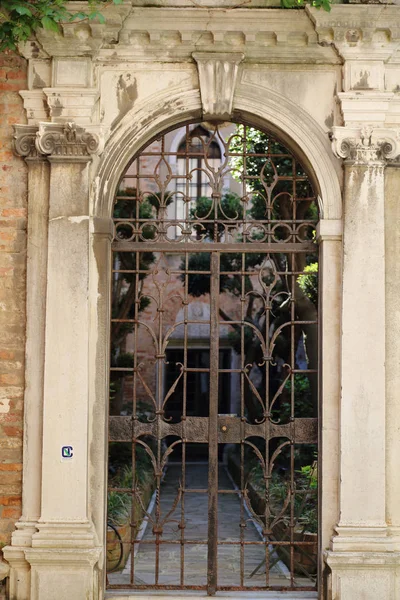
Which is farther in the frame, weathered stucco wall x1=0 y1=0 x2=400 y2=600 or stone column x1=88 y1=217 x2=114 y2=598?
stone column x1=88 y1=217 x2=114 y2=598

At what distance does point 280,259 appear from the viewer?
1274 centimetres

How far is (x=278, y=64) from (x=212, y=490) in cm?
340

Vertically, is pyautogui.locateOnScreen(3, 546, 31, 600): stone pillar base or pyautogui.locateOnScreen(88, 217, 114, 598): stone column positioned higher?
pyautogui.locateOnScreen(88, 217, 114, 598): stone column

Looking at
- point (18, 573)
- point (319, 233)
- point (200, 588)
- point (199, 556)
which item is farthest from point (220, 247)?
point (199, 556)

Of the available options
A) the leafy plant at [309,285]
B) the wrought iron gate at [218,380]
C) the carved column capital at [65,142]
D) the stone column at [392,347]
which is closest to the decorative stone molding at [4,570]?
the wrought iron gate at [218,380]

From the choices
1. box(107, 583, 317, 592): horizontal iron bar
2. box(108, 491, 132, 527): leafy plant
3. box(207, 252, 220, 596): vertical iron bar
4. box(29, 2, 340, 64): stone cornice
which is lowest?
box(107, 583, 317, 592): horizontal iron bar

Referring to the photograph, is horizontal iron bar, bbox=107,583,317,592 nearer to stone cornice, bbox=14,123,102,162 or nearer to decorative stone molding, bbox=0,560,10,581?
decorative stone molding, bbox=0,560,10,581

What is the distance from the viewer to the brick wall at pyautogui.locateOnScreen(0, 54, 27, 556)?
6219mm

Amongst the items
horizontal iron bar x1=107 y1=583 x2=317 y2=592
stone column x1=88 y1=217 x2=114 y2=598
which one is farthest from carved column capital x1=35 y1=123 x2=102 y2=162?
horizontal iron bar x1=107 y1=583 x2=317 y2=592

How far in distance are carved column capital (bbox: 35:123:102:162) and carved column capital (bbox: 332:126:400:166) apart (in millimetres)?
1881

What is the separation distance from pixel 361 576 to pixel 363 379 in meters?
1.44

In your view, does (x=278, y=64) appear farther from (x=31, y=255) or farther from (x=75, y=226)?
(x=31, y=255)

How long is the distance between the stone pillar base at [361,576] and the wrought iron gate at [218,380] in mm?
459

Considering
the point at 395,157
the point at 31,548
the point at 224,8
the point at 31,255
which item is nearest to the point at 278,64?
the point at 224,8
